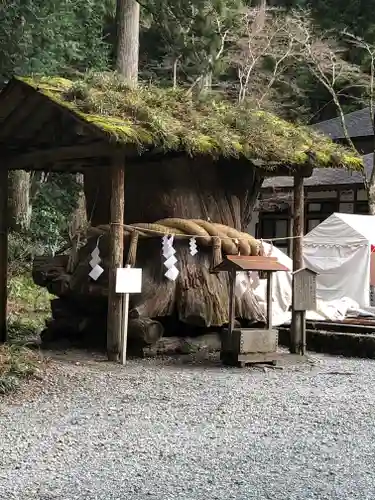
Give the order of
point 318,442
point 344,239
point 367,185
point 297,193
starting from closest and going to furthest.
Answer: point 318,442 < point 297,193 < point 344,239 < point 367,185

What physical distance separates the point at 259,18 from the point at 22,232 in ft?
34.4

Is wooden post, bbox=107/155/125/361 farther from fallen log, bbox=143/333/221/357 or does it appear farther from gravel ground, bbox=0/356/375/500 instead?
fallen log, bbox=143/333/221/357

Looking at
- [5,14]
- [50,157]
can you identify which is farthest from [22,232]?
[50,157]

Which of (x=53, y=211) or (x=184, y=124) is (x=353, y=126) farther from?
(x=184, y=124)

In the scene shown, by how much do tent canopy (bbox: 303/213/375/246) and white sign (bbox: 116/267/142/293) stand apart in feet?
25.3

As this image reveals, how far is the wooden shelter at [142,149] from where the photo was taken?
830 centimetres

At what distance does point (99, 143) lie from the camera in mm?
8633

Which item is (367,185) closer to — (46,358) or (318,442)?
(46,358)

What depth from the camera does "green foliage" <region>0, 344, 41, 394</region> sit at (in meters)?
6.84

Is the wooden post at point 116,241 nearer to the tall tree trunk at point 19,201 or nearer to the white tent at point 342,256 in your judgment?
the white tent at point 342,256

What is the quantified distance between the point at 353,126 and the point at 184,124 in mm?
17195

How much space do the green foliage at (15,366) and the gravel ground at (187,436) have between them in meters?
0.19

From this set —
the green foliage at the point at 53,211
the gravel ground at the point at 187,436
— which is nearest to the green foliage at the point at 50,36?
the green foliage at the point at 53,211

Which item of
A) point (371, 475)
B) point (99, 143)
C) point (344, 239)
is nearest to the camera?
point (371, 475)
